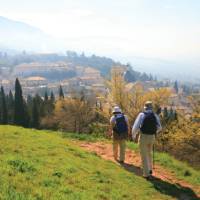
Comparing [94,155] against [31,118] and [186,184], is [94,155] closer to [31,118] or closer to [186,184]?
[186,184]

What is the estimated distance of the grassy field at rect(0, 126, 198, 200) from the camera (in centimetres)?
966

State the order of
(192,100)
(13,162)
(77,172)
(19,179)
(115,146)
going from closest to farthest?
(19,179)
(13,162)
(77,172)
(115,146)
(192,100)

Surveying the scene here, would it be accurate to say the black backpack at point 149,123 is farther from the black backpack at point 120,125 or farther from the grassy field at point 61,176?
the black backpack at point 120,125

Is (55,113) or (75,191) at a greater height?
(75,191)

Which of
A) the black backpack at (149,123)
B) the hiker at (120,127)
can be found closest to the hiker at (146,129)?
the black backpack at (149,123)

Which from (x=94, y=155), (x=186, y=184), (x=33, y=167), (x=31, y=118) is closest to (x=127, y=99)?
(x=94, y=155)

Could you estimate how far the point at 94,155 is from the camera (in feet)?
58.8

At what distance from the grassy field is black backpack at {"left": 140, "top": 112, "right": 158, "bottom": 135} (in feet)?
5.82

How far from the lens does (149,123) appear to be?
14.5 m

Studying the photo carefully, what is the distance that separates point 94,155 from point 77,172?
4886 millimetres

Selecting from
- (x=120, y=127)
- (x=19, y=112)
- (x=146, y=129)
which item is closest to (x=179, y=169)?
(x=120, y=127)

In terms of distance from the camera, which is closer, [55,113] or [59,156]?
[59,156]

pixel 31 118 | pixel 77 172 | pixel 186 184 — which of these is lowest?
pixel 31 118

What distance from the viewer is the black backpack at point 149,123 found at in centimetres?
1446
